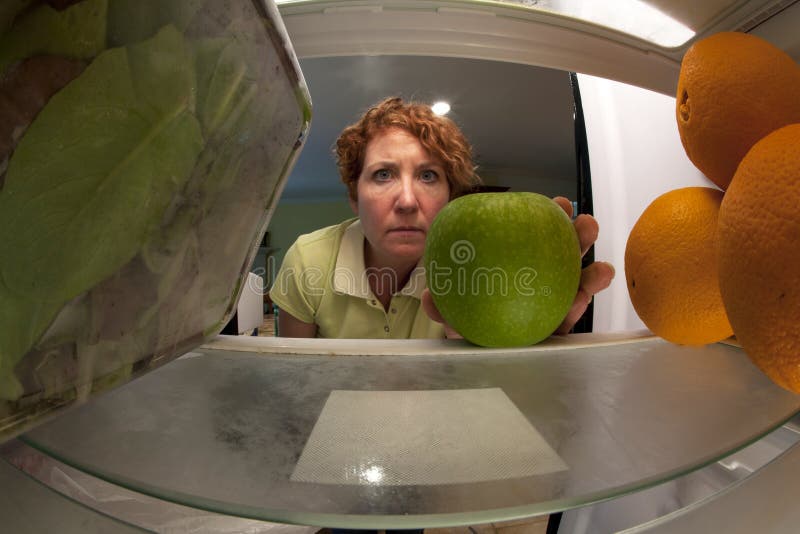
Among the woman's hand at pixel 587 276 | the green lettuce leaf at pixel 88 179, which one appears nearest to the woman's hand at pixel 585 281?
the woman's hand at pixel 587 276

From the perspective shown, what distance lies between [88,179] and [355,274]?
0.77 metres

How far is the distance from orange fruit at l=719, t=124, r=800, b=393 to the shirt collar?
0.69 m

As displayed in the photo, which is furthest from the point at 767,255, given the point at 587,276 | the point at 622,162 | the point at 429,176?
the point at 429,176

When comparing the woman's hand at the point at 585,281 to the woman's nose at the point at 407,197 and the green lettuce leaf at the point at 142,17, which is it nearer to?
the green lettuce leaf at the point at 142,17

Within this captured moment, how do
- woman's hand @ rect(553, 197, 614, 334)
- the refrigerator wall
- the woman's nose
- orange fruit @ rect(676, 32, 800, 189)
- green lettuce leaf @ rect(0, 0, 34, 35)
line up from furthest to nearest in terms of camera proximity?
the woman's nose
the refrigerator wall
woman's hand @ rect(553, 197, 614, 334)
orange fruit @ rect(676, 32, 800, 189)
green lettuce leaf @ rect(0, 0, 34, 35)

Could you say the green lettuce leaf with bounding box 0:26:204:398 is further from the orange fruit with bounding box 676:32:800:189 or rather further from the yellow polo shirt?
the yellow polo shirt

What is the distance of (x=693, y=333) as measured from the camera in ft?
0.92

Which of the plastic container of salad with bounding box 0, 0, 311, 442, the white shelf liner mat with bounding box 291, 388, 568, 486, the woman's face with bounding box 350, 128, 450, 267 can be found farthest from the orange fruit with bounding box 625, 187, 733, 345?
the woman's face with bounding box 350, 128, 450, 267

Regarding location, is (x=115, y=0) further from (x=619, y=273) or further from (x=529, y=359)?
(x=619, y=273)

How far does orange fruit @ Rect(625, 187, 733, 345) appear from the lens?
255mm

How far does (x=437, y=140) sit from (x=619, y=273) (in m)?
0.47

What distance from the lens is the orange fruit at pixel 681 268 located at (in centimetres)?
25

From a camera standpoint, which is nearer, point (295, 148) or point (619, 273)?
point (295, 148)

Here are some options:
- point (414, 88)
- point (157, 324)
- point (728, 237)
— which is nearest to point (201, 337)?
point (157, 324)
